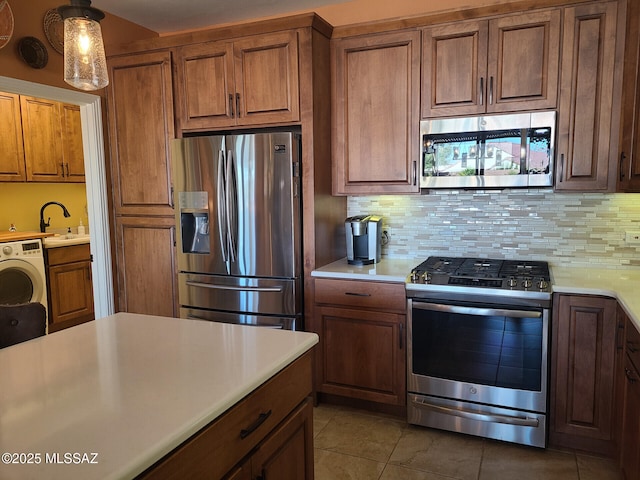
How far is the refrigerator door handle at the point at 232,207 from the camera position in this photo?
2.85 m

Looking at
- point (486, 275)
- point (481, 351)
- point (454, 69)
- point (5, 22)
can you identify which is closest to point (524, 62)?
point (454, 69)

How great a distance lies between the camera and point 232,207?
2875 mm

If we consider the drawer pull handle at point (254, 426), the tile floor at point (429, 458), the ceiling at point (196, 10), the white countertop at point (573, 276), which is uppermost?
the ceiling at point (196, 10)

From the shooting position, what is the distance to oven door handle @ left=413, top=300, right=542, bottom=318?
230cm

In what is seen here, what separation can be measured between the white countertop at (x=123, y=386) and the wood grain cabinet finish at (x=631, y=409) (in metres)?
1.28

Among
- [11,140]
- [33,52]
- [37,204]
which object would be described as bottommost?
[37,204]

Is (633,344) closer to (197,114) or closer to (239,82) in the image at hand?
(239,82)

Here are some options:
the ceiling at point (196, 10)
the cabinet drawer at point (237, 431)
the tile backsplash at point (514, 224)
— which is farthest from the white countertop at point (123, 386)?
the ceiling at point (196, 10)

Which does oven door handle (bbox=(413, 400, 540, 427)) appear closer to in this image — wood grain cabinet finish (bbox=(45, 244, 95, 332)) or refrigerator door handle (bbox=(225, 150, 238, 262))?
refrigerator door handle (bbox=(225, 150, 238, 262))

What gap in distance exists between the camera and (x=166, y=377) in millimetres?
1187

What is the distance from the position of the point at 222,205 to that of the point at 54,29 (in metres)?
1.56

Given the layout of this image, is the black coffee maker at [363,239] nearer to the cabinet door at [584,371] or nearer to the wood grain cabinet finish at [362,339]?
the wood grain cabinet finish at [362,339]

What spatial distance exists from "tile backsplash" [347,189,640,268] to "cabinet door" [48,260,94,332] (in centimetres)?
306

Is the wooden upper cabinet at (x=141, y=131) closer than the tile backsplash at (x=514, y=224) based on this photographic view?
No
